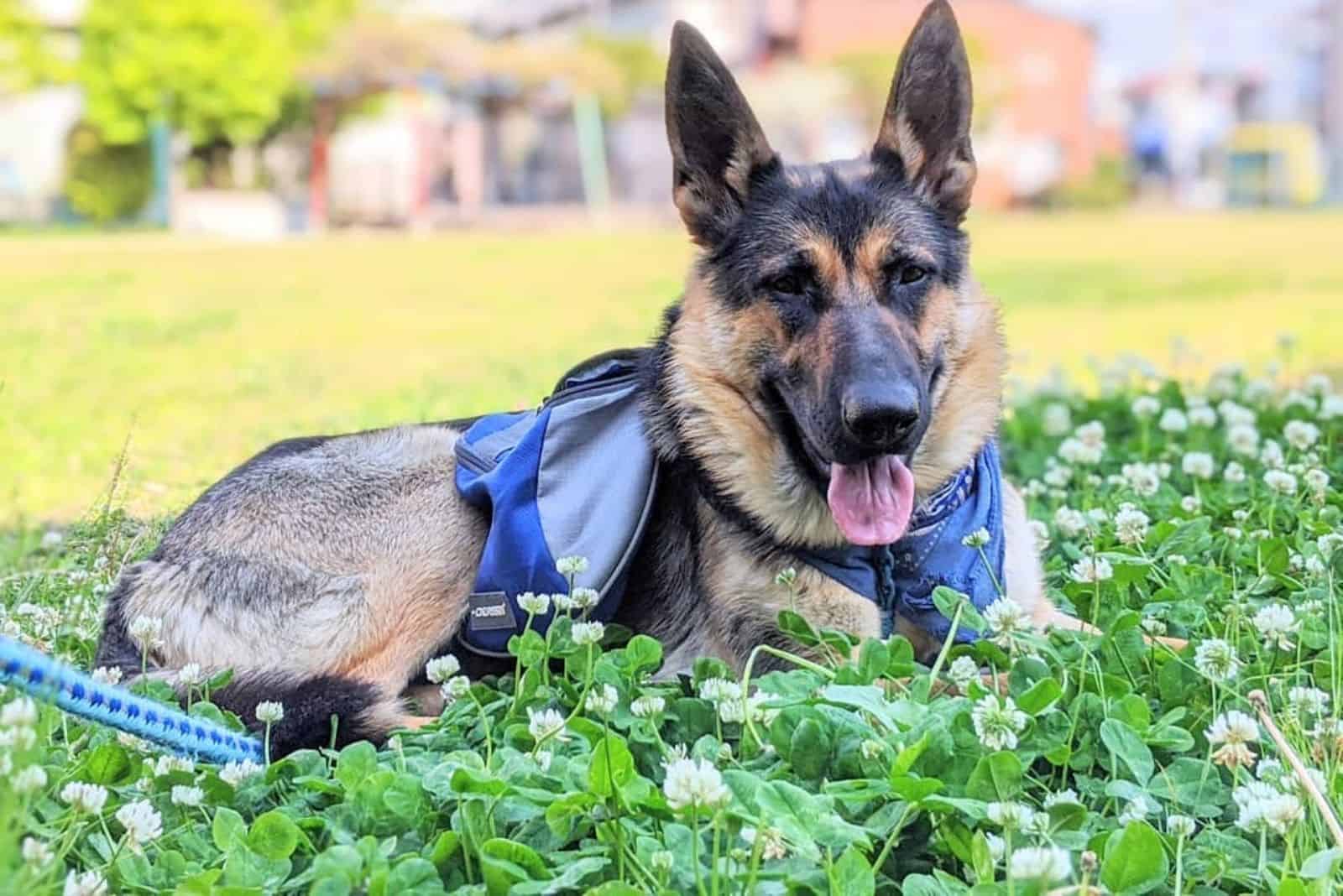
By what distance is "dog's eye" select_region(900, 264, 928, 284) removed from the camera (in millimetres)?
3422

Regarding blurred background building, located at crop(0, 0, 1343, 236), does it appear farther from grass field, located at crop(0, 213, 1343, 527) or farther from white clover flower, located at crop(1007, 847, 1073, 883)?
white clover flower, located at crop(1007, 847, 1073, 883)

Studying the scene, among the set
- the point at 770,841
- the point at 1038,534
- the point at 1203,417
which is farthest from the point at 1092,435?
the point at 770,841

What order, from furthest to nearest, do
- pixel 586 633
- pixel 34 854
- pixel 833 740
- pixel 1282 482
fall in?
1. pixel 1282 482
2. pixel 586 633
3. pixel 833 740
4. pixel 34 854

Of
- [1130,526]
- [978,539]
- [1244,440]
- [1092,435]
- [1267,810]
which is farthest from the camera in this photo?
[1092,435]

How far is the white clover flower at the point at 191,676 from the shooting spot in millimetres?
2899

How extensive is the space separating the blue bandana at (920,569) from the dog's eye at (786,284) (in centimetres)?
68

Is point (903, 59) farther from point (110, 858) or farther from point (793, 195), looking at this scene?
point (110, 858)

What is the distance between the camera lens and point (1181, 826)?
207cm

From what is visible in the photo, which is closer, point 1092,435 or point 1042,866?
point 1042,866

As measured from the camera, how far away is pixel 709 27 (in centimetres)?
4606

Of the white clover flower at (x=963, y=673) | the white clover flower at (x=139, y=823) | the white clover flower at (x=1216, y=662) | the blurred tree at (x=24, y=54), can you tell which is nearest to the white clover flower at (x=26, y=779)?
the white clover flower at (x=139, y=823)

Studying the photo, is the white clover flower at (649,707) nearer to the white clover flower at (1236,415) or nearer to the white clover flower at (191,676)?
the white clover flower at (191,676)

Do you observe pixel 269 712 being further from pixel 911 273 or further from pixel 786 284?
pixel 911 273

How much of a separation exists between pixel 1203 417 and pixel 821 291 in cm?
228
